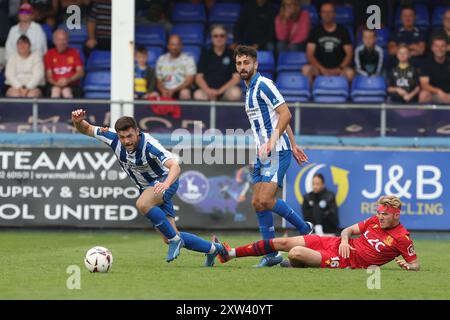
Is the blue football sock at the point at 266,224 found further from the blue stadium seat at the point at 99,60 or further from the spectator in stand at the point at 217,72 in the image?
the blue stadium seat at the point at 99,60

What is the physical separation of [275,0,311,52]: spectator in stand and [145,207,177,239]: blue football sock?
865 centimetres

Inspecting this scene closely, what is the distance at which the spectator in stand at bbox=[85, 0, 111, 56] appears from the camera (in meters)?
18.8

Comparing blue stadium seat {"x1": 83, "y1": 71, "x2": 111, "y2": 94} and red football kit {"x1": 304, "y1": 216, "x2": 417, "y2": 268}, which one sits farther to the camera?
blue stadium seat {"x1": 83, "y1": 71, "x2": 111, "y2": 94}

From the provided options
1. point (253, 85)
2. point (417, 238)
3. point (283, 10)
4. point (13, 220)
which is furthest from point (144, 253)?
point (283, 10)

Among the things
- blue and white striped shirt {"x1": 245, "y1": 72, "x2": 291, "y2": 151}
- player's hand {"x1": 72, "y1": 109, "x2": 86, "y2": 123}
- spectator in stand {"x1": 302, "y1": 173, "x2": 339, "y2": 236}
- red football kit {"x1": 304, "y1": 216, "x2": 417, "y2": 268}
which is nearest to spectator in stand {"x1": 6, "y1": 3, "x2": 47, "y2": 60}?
spectator in stand {"x1": 302, "y1": 173, "x2": 339, "y2": 236}

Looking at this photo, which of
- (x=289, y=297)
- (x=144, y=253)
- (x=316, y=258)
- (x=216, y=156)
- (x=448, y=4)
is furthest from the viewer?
(x=448, y=4)

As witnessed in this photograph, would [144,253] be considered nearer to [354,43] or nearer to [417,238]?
[417,238]

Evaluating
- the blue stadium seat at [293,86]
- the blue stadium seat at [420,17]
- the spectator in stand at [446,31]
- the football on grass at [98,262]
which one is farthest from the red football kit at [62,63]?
the football on grass at [98,262]

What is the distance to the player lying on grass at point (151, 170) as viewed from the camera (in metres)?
10.5

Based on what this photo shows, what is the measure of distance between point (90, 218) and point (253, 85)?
5.92m

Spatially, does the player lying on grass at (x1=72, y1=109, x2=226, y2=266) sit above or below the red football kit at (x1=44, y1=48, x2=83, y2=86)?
below

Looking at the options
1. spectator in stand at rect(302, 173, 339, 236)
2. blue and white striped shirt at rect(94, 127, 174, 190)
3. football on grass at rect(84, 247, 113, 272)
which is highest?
blue and white striped shirt at rect(94, 127, 174, 190)

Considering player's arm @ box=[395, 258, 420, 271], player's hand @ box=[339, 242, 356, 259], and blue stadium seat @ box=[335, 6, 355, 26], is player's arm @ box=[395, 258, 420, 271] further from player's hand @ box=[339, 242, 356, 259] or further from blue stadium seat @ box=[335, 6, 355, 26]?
blue stadium seat @ box=[335, 6, 355, 26]

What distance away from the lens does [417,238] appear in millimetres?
16250
